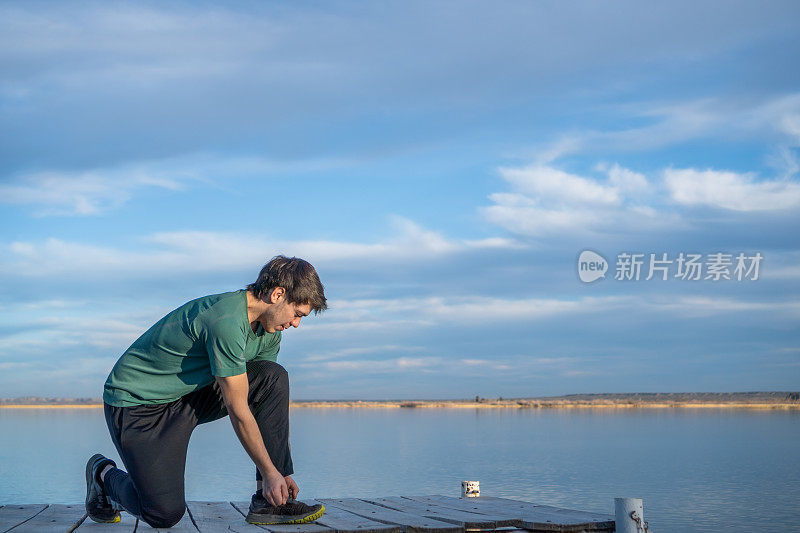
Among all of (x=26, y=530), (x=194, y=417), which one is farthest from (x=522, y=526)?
(x=26, y=530)

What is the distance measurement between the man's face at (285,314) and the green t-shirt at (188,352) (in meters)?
0.14

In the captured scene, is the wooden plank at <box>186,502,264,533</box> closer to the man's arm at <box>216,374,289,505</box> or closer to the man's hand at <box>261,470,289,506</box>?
the man's hand at <box>261,470,289,506</box>

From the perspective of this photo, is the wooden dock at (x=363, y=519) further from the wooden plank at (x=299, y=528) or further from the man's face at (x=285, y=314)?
the man's face at (x=285, y=314)

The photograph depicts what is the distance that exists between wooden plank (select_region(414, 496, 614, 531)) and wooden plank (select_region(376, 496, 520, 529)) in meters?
0.11

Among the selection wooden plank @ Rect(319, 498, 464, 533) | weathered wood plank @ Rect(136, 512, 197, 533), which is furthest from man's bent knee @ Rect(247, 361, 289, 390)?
wooden plank @ Rect(319, 498, 464, 533)

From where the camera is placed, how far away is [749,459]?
807 inches

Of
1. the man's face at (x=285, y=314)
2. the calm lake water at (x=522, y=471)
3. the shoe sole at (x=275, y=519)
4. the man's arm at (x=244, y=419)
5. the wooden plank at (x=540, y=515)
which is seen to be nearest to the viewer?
the man's arm at (x=244, y=419)

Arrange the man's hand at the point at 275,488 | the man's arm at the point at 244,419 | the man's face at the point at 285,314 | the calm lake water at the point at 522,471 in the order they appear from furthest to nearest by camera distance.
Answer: the calm lake water at the point at 522,471 → the man's hand at the point at 275,488 → the man's face at the point at 285,314 → the man's arm at the point at 244,419

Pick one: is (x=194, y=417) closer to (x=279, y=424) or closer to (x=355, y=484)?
(x=279, y=424)

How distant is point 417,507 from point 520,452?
16990 mm

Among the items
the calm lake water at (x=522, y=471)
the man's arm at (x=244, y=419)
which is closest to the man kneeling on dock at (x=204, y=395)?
the man's arm at (x=244, y=419)

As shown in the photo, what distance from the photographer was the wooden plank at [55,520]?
4691mm

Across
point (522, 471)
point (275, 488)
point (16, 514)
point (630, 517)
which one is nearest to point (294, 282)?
point (275, 488)

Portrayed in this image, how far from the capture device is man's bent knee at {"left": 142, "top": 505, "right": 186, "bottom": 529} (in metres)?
4.66
